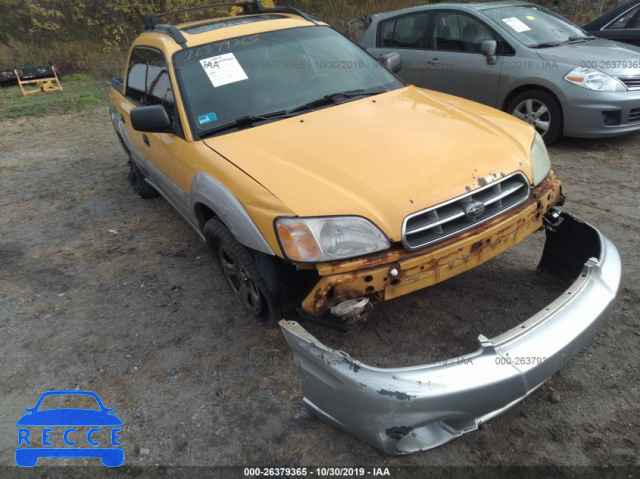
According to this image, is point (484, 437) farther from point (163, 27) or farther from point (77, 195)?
point (77, 195)

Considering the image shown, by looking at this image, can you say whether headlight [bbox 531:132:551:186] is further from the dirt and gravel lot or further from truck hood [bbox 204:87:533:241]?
the dirt and gravel lot

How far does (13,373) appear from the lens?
2.65 metres

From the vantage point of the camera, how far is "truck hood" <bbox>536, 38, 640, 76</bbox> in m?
4.66

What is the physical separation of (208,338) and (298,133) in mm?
1352

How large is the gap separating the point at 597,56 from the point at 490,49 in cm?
109

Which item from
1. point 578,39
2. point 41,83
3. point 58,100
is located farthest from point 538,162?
point 41,83

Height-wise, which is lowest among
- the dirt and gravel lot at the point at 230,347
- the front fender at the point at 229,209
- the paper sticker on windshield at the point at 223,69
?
the dirt and gravel lot at the point at 230,347

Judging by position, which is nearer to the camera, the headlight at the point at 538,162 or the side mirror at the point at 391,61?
the headlight at the point at 538,162

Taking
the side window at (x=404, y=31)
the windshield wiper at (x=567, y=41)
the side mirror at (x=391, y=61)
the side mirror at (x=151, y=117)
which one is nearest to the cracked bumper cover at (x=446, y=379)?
the side mirror at (x=151, y=117)

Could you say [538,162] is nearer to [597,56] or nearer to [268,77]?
[268,77]

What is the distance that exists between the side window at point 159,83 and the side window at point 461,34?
371 centimetres

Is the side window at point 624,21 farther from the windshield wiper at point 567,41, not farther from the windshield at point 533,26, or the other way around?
the windshield wiper at point 567,41

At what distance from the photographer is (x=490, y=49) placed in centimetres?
500

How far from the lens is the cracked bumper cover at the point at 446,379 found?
164 centimetres
